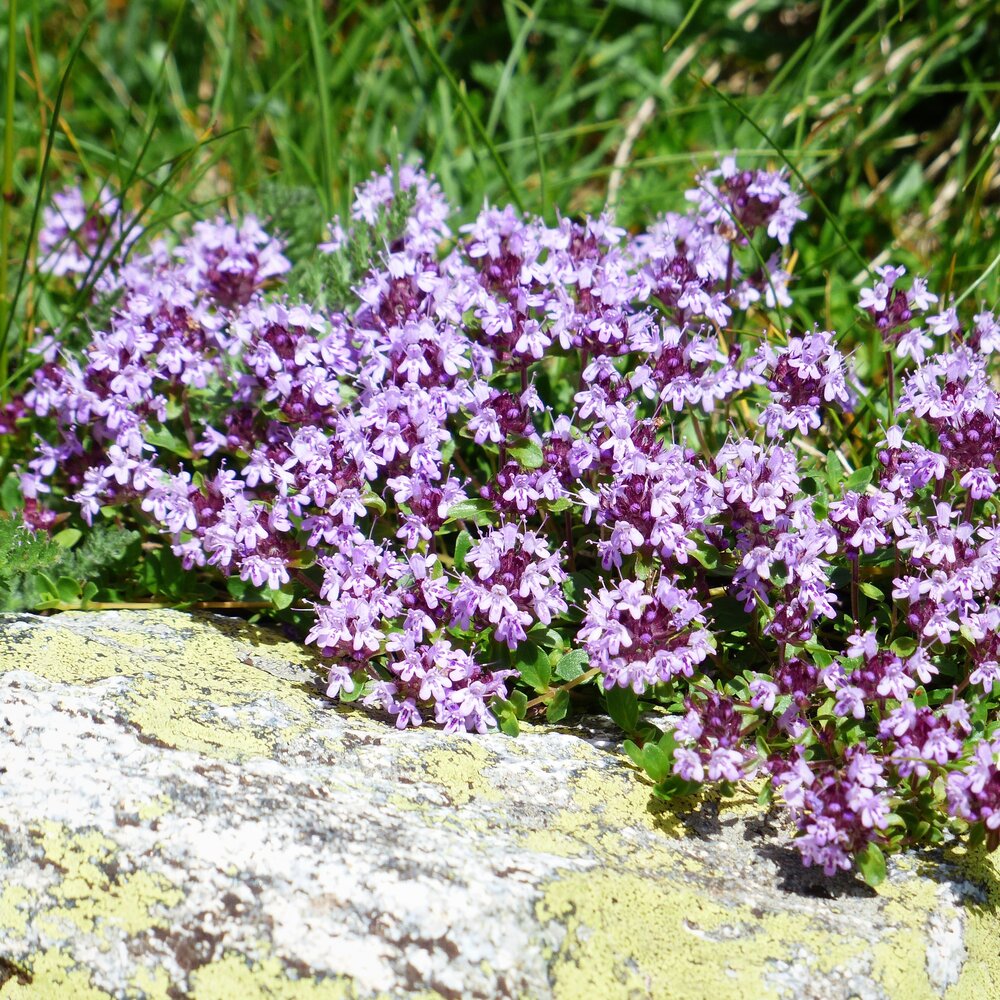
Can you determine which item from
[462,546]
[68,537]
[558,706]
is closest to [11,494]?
[68,537]

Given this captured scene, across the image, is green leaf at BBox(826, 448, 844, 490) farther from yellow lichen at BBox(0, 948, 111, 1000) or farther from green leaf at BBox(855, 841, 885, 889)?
yellow lichen at BBox(0, 948, 111, 1000)

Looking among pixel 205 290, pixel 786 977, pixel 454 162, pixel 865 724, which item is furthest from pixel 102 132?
pixel 786 977

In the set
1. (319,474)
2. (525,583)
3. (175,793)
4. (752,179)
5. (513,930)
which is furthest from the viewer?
A: (752,179)

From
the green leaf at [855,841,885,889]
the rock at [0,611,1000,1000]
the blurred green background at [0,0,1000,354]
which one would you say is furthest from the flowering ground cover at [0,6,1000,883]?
the blurred green background at [0,0,1000,354]

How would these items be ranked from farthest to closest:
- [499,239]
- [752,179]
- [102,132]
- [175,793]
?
[102,132]
[752,179]
[499,239]
[175,793]

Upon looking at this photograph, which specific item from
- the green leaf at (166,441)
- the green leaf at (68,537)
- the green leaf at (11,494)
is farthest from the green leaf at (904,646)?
the green leaf at (11,494)

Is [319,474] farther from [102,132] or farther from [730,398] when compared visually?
[102,132]

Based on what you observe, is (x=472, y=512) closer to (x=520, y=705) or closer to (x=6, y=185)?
(x=520, y=705)
